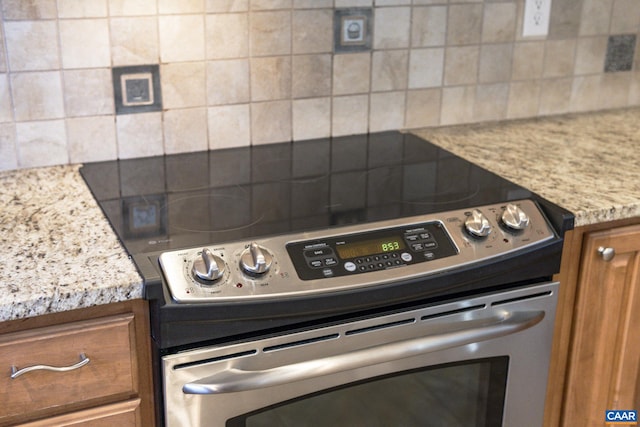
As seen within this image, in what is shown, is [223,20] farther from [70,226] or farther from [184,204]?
[70,226]

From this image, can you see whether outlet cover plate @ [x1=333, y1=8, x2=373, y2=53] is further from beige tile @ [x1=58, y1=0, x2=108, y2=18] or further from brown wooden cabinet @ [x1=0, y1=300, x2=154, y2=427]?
brown wooden cabinet @ [x1=0, y1=300, x2=154, y2=427]

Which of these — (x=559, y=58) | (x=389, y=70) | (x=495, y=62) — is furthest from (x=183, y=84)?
(x=559, y=58)

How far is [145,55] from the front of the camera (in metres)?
1.71

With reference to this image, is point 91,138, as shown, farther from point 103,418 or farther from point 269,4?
point 103,418

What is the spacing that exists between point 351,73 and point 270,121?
0.24m

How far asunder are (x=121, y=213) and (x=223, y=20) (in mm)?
543

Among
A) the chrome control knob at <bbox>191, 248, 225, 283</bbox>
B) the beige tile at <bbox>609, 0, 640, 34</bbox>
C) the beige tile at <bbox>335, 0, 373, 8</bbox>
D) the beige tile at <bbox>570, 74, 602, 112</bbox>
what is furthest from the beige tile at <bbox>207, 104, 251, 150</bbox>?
the beige tile at <bbox>609, 0, 640, 34</bbox>

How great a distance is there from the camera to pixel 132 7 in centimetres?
167

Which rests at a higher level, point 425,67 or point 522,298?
point 425,67

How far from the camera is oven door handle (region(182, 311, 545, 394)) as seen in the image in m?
1.25

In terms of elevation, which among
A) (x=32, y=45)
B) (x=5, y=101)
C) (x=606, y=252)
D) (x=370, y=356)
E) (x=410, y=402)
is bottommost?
(x=410, y=402)

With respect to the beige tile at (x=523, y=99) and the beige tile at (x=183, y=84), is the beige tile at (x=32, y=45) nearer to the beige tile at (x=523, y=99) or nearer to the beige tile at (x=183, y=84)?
the beige tile at (x=183, y=84)

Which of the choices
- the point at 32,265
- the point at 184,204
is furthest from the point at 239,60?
the point at 32,265

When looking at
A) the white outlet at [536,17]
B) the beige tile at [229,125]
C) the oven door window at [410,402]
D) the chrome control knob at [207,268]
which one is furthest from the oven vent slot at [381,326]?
the white outlet at [536,17]
